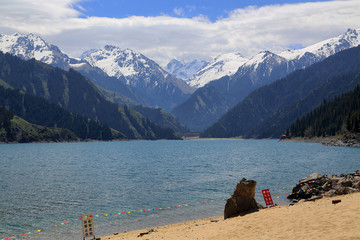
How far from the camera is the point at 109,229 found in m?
46.0

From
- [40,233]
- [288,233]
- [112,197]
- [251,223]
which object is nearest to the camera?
[288,233]

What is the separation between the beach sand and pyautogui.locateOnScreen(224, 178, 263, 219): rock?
257 centimetres

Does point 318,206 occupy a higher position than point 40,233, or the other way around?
point 318,206

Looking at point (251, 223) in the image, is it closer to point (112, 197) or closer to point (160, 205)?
point (160, 205)

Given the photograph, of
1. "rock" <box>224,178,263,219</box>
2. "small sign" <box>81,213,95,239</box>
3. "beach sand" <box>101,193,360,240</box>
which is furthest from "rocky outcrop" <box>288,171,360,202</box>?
"small sign" <box>81,213,95,239</box>

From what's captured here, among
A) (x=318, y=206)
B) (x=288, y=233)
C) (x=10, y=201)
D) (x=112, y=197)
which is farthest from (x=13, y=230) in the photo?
(x=318, y=206)

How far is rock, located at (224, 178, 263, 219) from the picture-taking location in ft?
145

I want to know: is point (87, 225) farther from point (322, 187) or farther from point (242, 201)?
point (322, 187)

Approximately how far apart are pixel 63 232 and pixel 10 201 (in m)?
23.0

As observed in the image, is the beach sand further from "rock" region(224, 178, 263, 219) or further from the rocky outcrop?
the rocky outcrop

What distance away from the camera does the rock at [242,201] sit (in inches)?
1737

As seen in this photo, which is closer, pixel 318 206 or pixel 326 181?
pixel 318 206

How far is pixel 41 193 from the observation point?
2800 inches

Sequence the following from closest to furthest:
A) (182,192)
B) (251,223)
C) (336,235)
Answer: (336,235) → (251,223) → (182,192)
